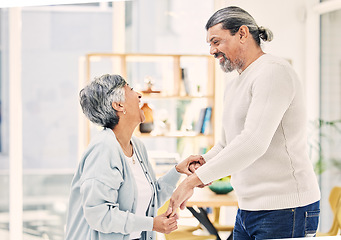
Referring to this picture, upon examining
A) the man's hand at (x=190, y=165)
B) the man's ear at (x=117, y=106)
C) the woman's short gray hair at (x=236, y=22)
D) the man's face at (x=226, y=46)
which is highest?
the woman's short gray hair at (x=236, y=22)

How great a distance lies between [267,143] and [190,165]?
52 centimetres

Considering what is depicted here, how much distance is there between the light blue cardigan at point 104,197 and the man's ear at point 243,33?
563 mm

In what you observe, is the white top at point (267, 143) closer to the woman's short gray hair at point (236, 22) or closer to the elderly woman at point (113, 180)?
the woman's short gray hair at point (236, 22)

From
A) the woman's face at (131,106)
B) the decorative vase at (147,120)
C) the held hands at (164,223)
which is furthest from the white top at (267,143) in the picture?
the decorative vase at (147,120)

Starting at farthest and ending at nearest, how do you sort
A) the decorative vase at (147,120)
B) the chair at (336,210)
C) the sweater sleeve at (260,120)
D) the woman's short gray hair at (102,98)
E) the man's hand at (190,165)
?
the decorative vase at (147,120) → the chair at (336,210) → the man's hand at (190,165) → the woman's short gray hair at (102,98) → the sweater sleeve at (260,120)

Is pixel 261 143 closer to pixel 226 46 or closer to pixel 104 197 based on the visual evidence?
pixel 226 46

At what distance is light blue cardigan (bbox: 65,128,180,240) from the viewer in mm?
1426

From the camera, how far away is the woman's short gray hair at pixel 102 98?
1.58m

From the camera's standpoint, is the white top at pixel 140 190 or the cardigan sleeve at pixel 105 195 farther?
the white top at pixel 140 190

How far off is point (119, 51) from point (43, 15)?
0.82m

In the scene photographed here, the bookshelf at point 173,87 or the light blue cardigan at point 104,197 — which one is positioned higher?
the bookshelf at point 173,87

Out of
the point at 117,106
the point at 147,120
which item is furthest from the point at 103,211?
the point at 147,120

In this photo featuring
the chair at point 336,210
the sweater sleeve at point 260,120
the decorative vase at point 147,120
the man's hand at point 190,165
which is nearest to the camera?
the sweater sleeve at point 260,120

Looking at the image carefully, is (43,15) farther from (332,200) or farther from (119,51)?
(332,200)
